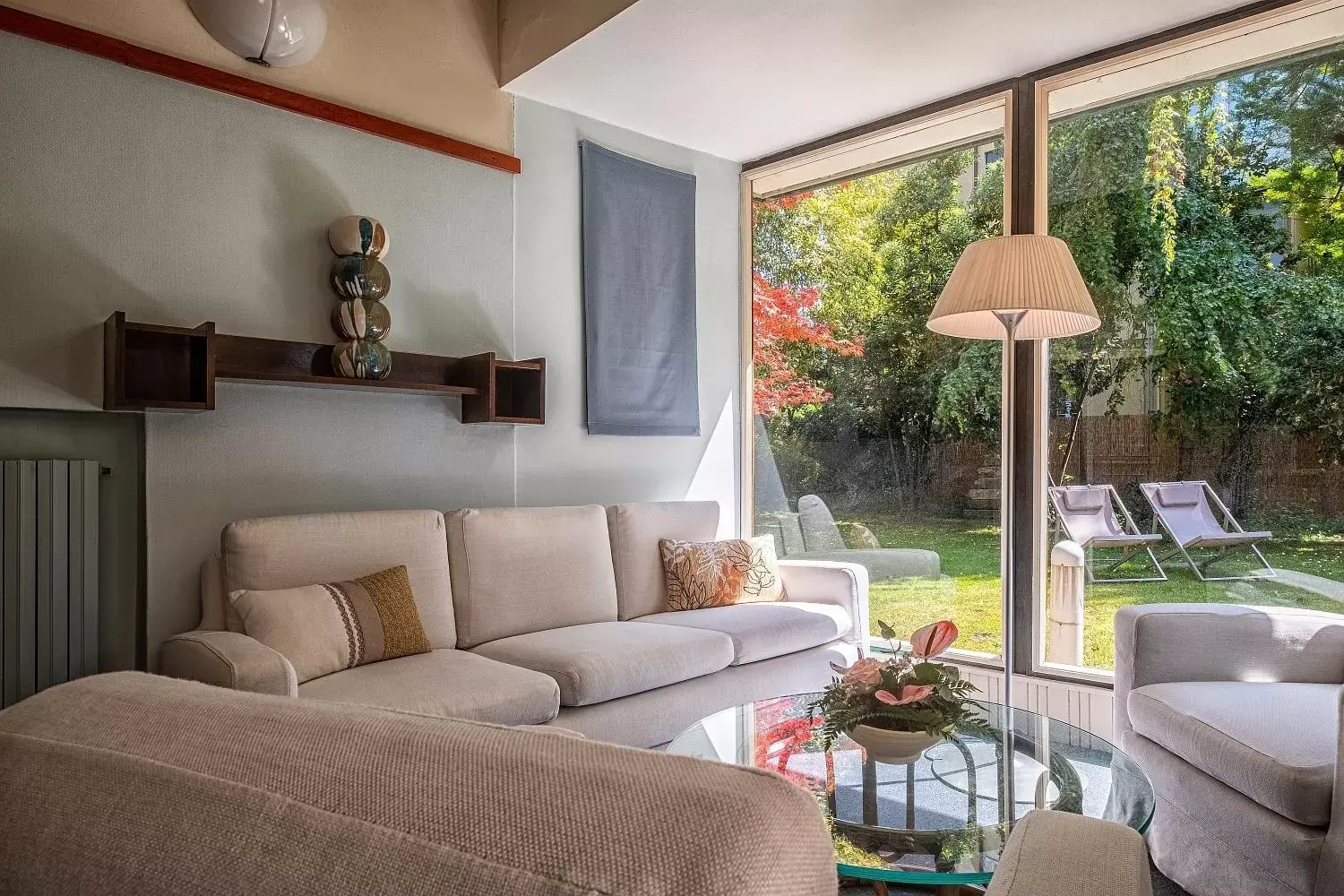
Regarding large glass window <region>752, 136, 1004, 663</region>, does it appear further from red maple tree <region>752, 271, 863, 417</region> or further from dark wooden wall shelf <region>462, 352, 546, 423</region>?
dark wooden wall shelf <region>462, 352, 546, 423</region>

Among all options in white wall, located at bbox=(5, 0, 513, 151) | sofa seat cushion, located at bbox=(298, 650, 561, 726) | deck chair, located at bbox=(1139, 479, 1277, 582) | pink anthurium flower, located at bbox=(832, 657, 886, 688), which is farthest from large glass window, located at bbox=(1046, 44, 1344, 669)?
white wall, located at bbox=(5, 0, 513, 151)

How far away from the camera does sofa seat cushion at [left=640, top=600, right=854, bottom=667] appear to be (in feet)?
10.8

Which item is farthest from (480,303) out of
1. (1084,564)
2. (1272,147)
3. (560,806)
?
(560,806)

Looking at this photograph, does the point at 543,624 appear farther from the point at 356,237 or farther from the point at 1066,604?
the point at 1066,604

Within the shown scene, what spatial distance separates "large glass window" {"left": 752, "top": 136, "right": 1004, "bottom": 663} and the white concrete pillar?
0.86ft

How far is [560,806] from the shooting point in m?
0.43

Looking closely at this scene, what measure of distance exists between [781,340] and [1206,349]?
6.35ft

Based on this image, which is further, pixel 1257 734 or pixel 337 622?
pixel 337 622

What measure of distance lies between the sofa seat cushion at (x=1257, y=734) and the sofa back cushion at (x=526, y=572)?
1883mm

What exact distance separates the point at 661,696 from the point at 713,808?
2619mm

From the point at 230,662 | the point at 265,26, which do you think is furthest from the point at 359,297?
the point at 230,662

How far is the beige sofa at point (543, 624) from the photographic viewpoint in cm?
250

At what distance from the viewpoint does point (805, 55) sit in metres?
3.48

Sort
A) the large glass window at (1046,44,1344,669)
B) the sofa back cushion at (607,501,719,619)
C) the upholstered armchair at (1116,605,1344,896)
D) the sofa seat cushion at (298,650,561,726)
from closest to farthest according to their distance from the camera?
the upholstered armchair at (1116,605,1344,896), the sofa seat cushion at (298,650,561,726), the large glass window at (1046,44,1344,669), the sofa back cushion at (607,501,719,619)
